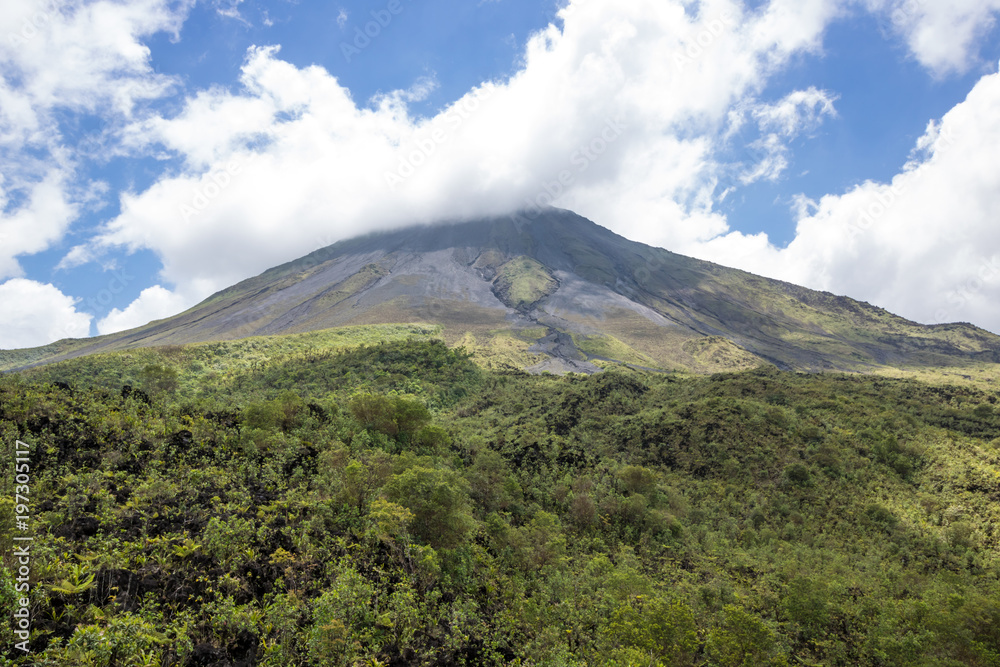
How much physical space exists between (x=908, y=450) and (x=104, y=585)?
145 feet

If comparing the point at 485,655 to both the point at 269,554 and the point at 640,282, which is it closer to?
the point at 269,554

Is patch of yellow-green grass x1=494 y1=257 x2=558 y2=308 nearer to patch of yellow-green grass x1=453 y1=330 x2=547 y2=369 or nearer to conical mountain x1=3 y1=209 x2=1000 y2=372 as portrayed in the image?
conical mountain x1=3 y1=209 x2=1000 y2=372

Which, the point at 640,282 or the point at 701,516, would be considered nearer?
the point at 701,516

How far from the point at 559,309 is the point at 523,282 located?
63.7 feet

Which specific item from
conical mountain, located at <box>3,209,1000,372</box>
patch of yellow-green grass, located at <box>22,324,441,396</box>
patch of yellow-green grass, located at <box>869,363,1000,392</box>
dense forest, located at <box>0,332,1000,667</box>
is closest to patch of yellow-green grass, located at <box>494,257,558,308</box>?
conical mountain, located at <box>3,209,1000,372</box>

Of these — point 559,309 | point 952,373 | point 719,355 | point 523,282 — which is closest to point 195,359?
point 559,309

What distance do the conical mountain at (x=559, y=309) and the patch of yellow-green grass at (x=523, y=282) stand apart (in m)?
0.60

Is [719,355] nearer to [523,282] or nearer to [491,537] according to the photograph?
[523,282]

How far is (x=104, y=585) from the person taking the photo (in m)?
9.66

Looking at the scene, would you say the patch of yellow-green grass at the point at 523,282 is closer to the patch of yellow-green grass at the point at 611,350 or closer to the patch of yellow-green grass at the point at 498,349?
the patch of yellow-green grass at the point at 611,350

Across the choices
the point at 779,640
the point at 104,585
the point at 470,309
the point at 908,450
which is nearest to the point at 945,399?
the point at 908,450

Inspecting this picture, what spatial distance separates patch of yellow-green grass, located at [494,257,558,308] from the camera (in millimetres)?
135250

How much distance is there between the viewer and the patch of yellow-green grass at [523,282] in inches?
5325

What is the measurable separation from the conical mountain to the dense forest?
56.1 metres
